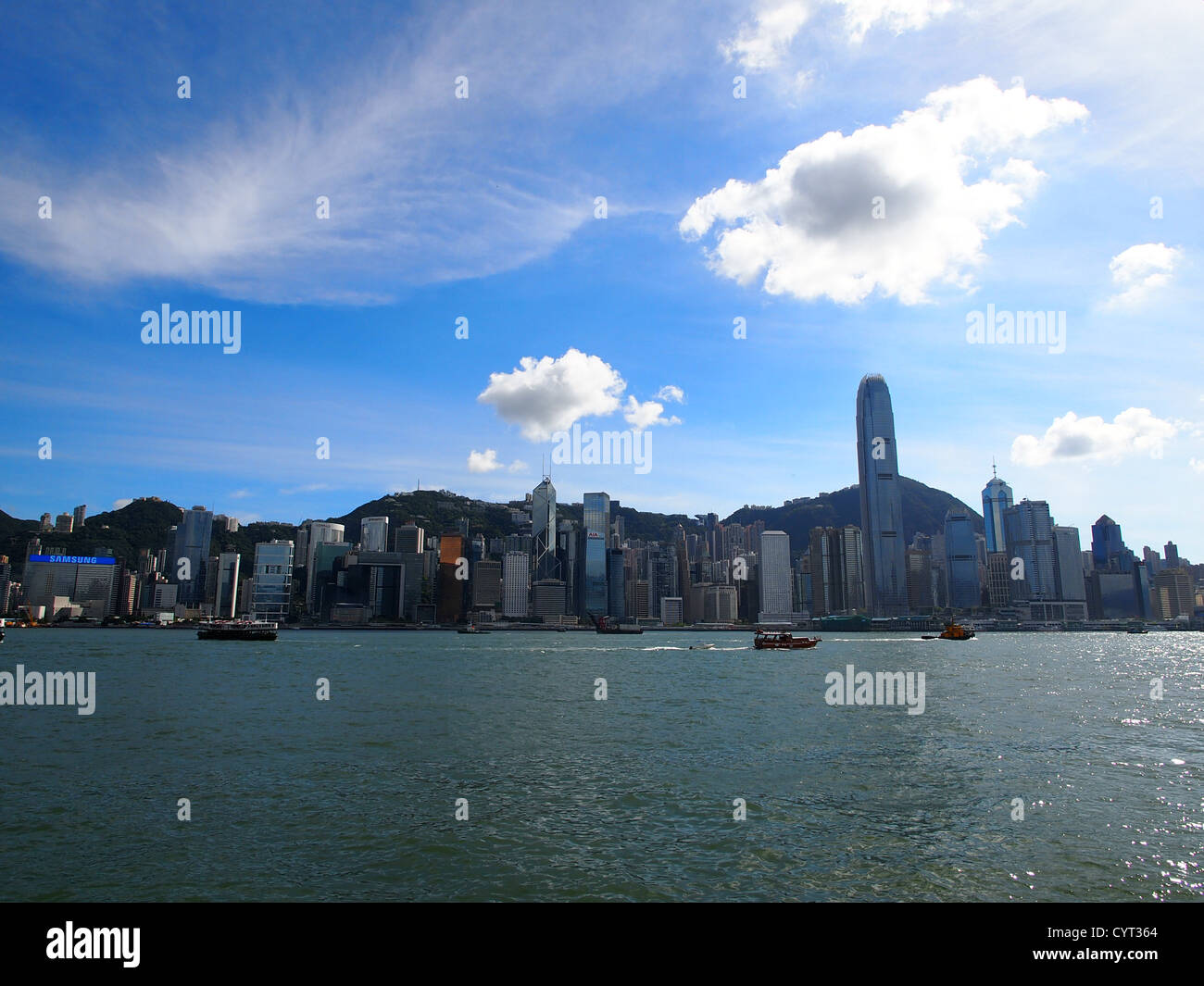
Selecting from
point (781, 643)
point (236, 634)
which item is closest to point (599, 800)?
point (781, 643)

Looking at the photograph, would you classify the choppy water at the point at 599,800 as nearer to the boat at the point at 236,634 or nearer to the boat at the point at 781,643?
the boat at the point at 781,643

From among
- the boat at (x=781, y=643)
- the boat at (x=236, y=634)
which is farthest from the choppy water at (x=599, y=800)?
the boat at (x=236, y=634)

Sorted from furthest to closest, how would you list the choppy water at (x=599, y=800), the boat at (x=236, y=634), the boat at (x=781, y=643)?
the boat at (x=236, y=634) → the boat at (x=781, y=643) → the choppy water at (x=599, y=800)

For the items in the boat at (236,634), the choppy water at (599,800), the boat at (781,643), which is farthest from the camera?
the boat at (236,634)

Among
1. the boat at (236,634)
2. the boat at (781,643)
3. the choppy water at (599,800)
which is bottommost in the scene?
the boat at (781,643)

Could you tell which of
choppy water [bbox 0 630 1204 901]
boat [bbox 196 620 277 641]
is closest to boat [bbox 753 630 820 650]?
choppy water [bbox 0 630 1204 901]

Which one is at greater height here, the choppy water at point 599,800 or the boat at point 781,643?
the choppy water at point 599,800

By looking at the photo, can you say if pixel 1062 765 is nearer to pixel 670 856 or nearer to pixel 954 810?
pixel 954 810

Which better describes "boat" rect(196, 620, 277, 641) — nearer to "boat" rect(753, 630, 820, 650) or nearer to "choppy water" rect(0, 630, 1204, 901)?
"boat" rect(753, 630, 820, 650)
